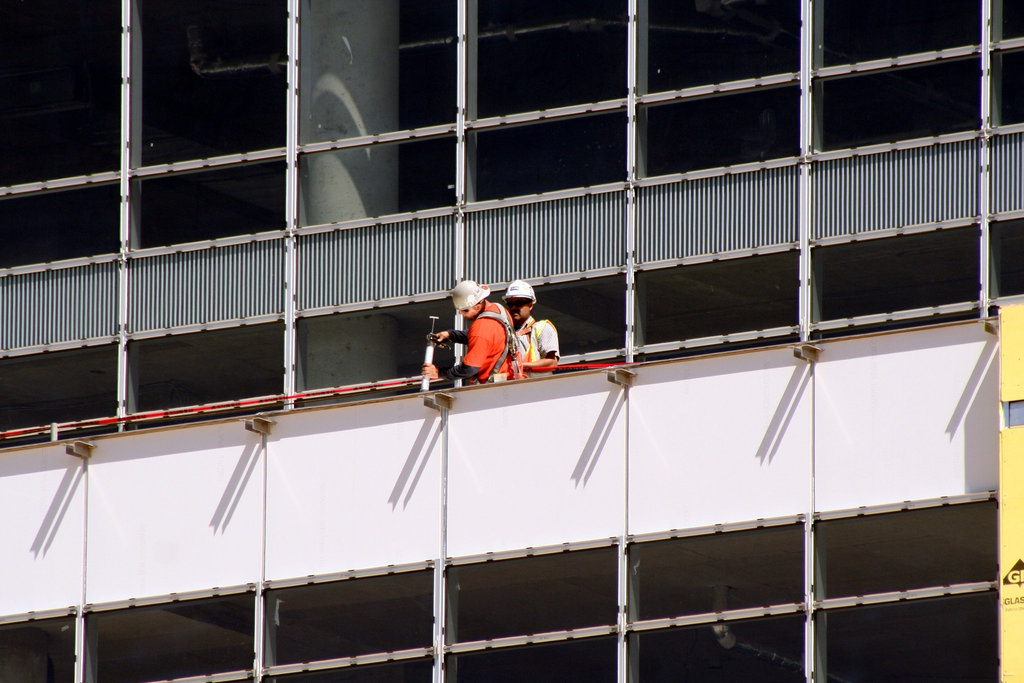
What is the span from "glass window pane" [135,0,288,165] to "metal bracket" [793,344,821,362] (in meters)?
7.01

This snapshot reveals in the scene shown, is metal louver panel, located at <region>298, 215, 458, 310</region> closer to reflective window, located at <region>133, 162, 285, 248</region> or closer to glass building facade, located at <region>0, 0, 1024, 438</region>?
glass building facade, located at <region>0, 0, 1024, 438</region>

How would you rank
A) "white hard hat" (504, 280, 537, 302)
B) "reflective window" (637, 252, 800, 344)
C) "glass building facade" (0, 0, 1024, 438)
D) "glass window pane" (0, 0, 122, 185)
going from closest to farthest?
"white hard hat" (504, 280, 537, 302) → "glass building facade" (0, 0, 1024, 438) → "reflective window" (637, 252, 800, 344) → "glass window pane" (0, 0, 122, 185)

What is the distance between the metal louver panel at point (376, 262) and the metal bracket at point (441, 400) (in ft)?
6.53

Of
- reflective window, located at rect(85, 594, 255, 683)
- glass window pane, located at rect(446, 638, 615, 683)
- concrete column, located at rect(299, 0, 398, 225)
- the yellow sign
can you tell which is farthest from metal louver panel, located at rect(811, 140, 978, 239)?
reflective window, located at rect(85, 594, 255, 683)

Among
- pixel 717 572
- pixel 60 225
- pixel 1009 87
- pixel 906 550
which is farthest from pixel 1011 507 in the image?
pixel 60 225

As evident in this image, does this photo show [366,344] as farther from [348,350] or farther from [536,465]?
[536,465]

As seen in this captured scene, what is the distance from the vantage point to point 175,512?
27328 mm

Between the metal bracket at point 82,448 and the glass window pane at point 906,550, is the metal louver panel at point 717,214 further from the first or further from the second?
the metal bracket at point 82,448

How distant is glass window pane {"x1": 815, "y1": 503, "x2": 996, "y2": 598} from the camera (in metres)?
24.3

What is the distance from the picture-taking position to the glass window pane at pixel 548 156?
2775 cm

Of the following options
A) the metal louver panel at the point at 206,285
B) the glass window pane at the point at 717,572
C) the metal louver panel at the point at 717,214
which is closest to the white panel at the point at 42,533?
the metal louver panel at the point at 206,285

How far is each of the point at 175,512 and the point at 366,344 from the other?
9.10ft

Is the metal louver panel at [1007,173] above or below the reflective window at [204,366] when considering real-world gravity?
above

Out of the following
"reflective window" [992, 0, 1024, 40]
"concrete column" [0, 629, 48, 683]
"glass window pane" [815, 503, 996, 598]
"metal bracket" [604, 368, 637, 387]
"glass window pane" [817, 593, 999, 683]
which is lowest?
"glass window pane" [817, 593, 999, 683]
